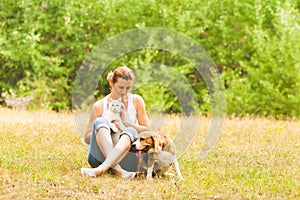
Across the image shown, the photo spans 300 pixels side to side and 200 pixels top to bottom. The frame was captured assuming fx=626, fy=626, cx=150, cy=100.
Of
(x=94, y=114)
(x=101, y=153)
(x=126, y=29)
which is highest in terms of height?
(x=126, y=29)

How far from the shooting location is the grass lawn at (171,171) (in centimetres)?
538

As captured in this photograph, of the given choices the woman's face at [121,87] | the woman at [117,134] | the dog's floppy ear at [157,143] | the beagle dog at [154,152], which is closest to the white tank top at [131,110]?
the woman at [117,134]

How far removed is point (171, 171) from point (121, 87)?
1.08 m

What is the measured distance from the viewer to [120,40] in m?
15.7

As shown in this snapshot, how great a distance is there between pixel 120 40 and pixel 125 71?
31.7 ft

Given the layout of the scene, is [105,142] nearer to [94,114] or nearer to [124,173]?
[124,173]

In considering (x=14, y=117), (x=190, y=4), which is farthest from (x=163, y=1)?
(x=14, y=117)

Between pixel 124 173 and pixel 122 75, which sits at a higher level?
pixel 122 75

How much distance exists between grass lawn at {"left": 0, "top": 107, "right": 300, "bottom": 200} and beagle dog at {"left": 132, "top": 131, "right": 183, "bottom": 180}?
0.43 feet

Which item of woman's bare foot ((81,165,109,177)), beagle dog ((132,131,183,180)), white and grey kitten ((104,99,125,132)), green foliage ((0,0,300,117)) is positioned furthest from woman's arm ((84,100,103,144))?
green foliage ((0,0,300,117))

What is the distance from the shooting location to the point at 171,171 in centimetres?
654

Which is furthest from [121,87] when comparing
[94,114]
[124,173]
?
[124,173]

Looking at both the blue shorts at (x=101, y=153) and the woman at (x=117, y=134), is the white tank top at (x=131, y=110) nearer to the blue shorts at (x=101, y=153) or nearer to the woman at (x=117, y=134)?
the woman at (x=117, y=134)

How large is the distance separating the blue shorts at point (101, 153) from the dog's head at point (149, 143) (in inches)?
5.6
